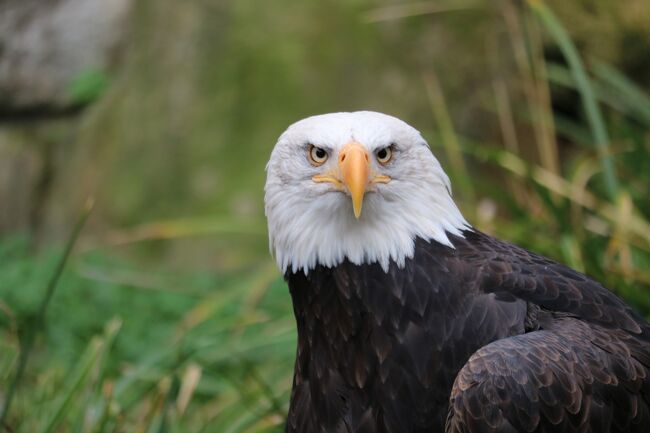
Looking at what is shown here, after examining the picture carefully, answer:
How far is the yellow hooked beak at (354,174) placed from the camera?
2.46 meters

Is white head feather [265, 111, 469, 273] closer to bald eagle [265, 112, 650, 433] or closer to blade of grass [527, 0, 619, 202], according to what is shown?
bald eagle [265, 112, 650, 433]

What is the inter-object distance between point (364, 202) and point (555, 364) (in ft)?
1.95

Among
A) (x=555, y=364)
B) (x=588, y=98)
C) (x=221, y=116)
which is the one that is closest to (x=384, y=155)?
(x=555, y=364)

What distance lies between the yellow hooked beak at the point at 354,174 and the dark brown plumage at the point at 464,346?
22 cm

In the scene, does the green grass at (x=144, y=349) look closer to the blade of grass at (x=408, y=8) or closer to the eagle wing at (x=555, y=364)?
the eagle wing at (x=555, y=364)

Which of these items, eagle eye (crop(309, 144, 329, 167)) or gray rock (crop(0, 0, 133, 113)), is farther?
A: gray rock (crop(0, 0, 133, 113))

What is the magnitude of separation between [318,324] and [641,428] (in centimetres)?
82

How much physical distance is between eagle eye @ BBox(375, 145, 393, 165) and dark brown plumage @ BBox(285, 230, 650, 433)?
23 cm

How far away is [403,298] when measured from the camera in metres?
2.62

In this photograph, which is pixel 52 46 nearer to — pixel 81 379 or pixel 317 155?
pixel 81 379

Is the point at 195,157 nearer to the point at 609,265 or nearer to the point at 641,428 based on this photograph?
the point at 609,265

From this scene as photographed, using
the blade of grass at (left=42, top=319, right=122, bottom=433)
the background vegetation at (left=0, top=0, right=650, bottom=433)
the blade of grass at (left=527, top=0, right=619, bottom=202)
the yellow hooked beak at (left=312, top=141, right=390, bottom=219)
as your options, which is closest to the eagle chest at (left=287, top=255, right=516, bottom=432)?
the yellow hooked beak at (left=312, top=141, right=390, bottom=219)

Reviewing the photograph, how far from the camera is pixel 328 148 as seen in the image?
259cm

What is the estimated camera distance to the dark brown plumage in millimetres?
2408
